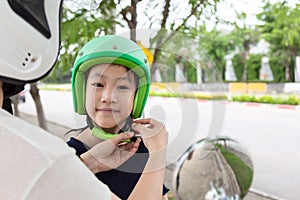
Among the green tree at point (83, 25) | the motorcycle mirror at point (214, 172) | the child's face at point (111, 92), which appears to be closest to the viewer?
the motorcycle mirror at point (214, 172)

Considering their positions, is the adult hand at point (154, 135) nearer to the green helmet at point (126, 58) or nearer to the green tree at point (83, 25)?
the green helmet at point (126, 58)

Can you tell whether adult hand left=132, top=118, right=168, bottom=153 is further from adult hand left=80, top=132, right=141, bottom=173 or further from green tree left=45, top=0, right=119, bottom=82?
green tree left=45, top=0, right=119, bottom=82

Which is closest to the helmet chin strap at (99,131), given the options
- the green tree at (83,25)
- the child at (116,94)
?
the child at (116,94)

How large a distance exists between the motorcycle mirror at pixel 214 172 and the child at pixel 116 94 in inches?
7.4

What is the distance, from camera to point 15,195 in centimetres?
50

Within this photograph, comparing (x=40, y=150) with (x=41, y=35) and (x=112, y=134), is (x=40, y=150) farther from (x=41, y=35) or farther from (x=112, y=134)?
(x=112, y=134)

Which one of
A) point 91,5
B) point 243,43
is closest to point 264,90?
point 243,43

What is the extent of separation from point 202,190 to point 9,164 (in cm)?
31

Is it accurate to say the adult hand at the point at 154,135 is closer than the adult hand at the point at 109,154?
Yes

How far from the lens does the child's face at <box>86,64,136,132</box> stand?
940mm

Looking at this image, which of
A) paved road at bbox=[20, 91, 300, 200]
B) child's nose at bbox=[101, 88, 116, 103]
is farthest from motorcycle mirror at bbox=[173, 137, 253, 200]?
child's nose at bbox=[101, 88, 116, 103]

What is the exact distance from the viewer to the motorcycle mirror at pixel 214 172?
0.66m

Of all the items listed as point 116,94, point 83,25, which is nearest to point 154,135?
point 116,94

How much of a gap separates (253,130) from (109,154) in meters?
7.46
